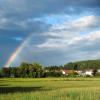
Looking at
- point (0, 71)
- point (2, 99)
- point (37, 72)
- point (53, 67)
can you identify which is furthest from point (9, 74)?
point (2, 99)

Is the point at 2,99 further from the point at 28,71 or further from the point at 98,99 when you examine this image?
the point at 28,71

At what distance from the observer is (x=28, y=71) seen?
128625 mm

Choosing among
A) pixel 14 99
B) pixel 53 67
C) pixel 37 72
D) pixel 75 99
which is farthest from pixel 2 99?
pixel 53 67

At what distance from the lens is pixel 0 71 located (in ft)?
433

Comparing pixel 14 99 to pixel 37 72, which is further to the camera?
pixel 37 72

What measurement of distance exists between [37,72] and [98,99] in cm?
11171

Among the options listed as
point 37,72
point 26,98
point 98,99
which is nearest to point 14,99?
point 26,98

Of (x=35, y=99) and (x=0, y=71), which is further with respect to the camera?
(x=0, y=71)

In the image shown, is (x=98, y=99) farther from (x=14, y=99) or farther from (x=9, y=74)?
(x=9, y=74)

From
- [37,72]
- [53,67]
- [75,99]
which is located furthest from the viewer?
[53,67]

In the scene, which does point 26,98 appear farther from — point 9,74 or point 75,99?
point 9,74

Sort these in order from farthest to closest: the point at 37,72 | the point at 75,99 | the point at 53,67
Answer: the point at 53,67
the point at 37,72
the point at 75,99

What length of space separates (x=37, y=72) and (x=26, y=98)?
11107cm

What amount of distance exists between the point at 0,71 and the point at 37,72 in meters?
15.3
